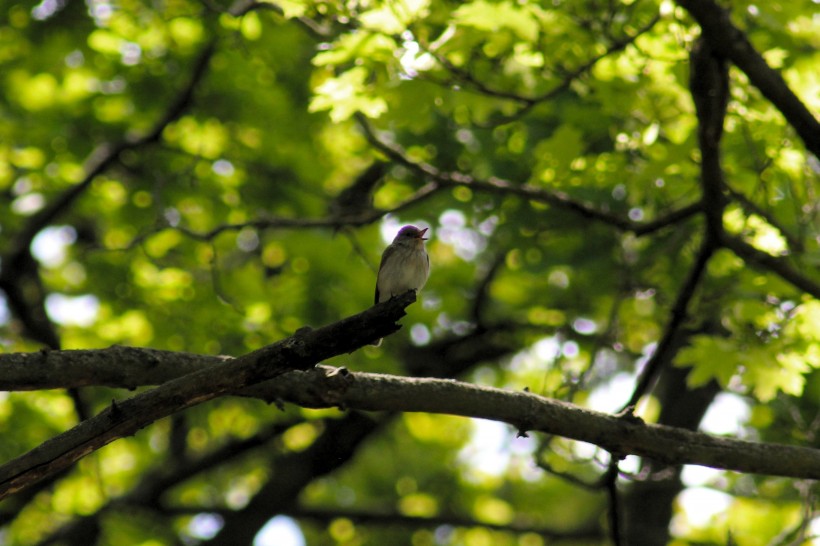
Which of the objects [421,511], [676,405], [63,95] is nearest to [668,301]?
[676,405]

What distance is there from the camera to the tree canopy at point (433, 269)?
4.79 meters

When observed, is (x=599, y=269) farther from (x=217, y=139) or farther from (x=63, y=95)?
(x=63, y=95)

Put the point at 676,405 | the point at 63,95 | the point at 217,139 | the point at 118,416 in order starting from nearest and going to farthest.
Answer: the point at 118,416 < the point at 676,405 < the point at 63,95 < the point at 217,139

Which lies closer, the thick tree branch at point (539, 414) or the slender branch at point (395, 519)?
the thick tree branch at point (539, 414)

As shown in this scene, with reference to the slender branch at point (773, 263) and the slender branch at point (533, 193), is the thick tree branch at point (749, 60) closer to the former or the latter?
the slender branch at point (773, 263)

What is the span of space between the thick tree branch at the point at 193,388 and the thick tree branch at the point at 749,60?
246cm

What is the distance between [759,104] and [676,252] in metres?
1.78

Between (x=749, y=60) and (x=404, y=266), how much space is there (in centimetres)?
251

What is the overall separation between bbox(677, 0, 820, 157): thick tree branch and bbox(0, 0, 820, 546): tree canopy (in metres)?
0.02

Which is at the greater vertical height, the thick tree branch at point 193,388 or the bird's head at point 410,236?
the thick tree branch at point 193,388

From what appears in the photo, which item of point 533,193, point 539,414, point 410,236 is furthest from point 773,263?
point 410,236

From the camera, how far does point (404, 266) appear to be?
6215mm

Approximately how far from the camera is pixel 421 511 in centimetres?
1156

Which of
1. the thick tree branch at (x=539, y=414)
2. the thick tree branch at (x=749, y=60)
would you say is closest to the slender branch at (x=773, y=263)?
the thick tree branch at (x=749, y=60)
